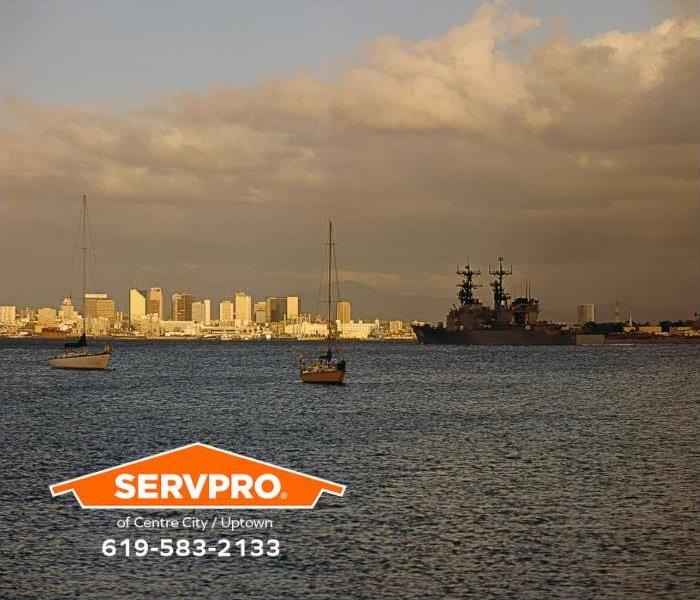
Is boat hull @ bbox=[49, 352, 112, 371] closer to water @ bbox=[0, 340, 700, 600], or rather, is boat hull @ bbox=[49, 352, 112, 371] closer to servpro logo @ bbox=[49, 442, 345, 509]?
water @ bbox=[0, 340, 700, 600]

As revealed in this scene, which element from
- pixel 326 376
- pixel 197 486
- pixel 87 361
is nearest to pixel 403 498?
pixel 197 486

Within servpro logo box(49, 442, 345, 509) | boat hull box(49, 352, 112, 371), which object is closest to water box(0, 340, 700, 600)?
servpro logo box(49, 442, 345, 509)

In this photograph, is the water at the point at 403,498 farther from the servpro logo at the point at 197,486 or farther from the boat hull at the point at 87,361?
the boat hull at the point at 87,361

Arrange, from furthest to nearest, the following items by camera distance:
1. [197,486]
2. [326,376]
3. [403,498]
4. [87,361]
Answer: [87,361], [326,376], [197,486], [403,498]

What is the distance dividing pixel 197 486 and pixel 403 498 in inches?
233

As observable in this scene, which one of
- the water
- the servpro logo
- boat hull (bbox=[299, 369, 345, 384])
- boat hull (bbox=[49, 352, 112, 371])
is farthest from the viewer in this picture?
boat hull (bbox=[49, 352, 112, 371])

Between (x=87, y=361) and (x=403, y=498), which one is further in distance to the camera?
(x=87, y=361)

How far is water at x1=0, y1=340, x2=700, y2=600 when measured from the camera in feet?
72.8

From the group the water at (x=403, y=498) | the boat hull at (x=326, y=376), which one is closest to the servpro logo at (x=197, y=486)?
the water at (x=403, y=498)

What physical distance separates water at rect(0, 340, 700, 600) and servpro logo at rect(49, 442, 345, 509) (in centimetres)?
104

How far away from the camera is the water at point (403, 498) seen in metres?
22.2

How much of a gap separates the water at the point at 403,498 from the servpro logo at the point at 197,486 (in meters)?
1.04

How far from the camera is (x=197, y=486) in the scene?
3123cm

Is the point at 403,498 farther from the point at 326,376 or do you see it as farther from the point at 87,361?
the point at 87,361
